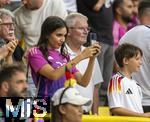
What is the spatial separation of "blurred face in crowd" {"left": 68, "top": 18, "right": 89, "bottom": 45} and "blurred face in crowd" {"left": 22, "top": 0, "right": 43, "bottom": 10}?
1.10 m

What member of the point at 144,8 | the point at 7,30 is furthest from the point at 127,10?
the point at 7,30

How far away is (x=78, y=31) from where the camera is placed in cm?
1047

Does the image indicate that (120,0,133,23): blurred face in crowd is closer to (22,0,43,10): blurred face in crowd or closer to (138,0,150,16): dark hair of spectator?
(22,0,43,10): blurred face in crowd

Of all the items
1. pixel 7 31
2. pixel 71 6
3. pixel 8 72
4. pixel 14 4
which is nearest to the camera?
pixel 8 72

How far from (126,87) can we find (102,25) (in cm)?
336

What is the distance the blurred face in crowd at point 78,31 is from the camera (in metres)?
10.5

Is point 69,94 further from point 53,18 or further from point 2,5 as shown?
point 2,5

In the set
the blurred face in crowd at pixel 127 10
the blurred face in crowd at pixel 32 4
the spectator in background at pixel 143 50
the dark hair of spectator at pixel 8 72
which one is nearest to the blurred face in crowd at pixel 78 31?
the spectator in background at pixel 143 50

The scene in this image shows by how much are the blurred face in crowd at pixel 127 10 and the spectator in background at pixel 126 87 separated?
12.8 ft

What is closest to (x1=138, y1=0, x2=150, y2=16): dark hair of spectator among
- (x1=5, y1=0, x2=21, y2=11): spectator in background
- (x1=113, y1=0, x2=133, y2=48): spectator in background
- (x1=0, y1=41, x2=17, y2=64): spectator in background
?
(x1=0, y1=41, x2=17, y2=64): spectator in background

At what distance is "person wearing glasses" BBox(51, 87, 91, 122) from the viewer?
310 inches

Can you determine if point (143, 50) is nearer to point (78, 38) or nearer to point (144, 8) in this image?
point (144, 8)

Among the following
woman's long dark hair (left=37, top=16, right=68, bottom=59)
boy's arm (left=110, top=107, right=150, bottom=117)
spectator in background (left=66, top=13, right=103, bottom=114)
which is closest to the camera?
boy's arm (left=110, top=107, right=150, bottom=117)

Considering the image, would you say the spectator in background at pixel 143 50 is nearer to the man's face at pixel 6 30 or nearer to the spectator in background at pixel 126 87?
the spectator in background at pixel 126 87
